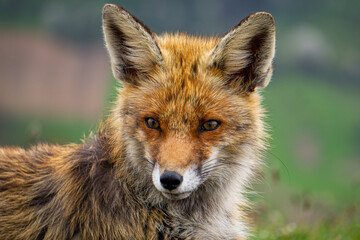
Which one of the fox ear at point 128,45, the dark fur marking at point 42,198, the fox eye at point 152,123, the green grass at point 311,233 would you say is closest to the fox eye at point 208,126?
the fox eye at point 152,123

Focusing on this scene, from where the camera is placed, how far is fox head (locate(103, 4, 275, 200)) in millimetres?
4008

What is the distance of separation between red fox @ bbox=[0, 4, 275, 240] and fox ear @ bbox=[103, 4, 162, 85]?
1 centimetres

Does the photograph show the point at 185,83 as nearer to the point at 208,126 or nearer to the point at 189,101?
the point at 189,101

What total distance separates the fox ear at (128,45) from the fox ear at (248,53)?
66 cm

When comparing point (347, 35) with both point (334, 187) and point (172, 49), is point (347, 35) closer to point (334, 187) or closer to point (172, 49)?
point (334, 187)

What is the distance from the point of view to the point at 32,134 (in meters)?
6.52

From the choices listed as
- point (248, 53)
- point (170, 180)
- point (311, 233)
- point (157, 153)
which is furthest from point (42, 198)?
point (311, 233)

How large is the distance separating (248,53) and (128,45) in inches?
50.8

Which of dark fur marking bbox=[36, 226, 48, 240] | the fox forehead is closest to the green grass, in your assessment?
the fox forehead

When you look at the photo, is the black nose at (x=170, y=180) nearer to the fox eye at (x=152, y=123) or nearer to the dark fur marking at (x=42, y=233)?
the fox eye at (x=152, y=123)

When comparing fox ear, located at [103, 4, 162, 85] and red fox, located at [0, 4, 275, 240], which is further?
fox ear, located at [103, 4, 162, 85]

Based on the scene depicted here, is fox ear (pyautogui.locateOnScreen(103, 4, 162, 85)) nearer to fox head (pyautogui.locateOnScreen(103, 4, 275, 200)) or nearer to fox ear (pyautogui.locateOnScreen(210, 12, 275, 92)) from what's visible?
fox head (pyautogui.locateOnScreen(103, 4, 275, 200))

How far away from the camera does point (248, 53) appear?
4.56 metres

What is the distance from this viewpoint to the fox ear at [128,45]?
4.29 m
